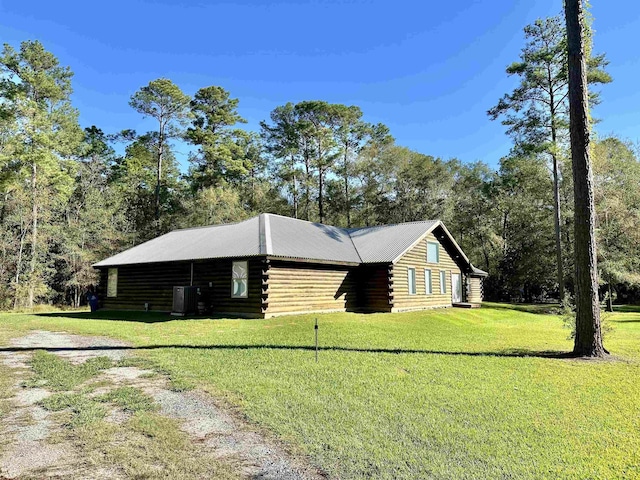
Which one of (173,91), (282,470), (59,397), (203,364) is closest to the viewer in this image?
(282,470)

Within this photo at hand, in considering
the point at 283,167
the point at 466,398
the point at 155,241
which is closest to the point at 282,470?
the point at 466,398

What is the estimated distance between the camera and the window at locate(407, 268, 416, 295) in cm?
2248

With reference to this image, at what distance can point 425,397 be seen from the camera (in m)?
6.41

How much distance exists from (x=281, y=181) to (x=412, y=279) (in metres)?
23.1

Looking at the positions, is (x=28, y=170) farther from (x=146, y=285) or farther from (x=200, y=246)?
(x=200, y=246)

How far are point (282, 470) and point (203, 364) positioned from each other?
5083mm

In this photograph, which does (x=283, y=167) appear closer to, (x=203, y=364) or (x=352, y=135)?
(x=352, y=135)

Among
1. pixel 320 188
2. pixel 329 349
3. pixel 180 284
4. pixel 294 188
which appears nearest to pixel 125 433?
pixel 329 349

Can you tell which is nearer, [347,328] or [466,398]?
[466,398]

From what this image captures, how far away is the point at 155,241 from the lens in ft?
80.7

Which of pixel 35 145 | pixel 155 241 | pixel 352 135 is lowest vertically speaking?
pixel 155 241

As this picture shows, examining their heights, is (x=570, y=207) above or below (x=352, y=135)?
below

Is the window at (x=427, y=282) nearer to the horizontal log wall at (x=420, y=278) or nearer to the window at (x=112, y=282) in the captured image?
the horizontal log wall at (x=420, y=278)

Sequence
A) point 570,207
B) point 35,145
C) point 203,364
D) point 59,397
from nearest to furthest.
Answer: point 59,397
point 203,364
point 35,145
point 570,207
